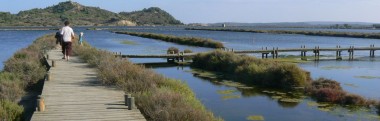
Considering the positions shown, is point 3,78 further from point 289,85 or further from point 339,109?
point 289,85

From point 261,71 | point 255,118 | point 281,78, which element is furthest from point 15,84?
point 261,71

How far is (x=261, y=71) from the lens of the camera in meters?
26.5

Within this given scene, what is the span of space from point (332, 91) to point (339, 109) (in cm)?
266

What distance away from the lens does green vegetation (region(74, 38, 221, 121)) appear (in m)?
10.4

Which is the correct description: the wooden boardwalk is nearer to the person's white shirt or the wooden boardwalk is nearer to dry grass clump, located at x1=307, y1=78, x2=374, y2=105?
the person's white shirt

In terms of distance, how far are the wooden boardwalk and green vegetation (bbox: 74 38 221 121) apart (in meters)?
0.49

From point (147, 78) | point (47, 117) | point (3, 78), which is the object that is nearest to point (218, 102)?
point (147, 78)

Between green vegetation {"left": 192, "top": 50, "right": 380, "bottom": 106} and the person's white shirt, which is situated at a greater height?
the person's white shirt

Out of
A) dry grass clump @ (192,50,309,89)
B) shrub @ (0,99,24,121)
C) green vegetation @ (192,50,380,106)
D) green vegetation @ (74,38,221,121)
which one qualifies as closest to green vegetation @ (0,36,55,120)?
shrub @ (0,99,24,121)

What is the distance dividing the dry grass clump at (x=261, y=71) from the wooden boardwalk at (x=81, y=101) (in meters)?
11.4

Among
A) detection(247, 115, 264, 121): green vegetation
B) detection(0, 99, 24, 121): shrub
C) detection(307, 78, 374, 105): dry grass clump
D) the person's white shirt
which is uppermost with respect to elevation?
the person's white shirt

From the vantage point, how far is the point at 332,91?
822 inches

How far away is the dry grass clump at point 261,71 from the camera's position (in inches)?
966

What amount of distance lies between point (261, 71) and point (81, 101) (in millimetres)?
16223
